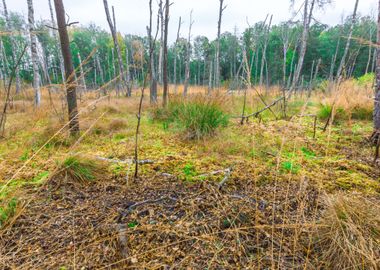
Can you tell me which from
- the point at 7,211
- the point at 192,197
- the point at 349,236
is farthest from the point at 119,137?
the point at 349,236

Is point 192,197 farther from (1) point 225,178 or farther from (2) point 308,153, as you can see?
(2) point 308,153

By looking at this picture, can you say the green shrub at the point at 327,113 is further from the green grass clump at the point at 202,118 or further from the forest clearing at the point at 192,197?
the green grass clump at the point at 202,118

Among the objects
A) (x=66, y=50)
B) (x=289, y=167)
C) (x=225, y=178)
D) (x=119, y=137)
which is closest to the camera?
(x=225, y=178)

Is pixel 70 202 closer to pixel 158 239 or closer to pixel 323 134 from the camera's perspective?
pixel 158 239

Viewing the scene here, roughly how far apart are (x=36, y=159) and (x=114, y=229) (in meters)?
1.80

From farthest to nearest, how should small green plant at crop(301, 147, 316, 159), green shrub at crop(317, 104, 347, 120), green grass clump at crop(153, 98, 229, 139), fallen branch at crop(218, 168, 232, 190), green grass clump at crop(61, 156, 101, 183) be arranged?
1. green shrub at crop(317, 104, 347, 120)
2. green grass clump at crop(153, 98, 229, 139)
3. small green plant at crop(301, 147, 316, 159)
4. green grass clump at crop(61, 156, 101, 183)
5. fallen branch at crop(218, 168, 232, 190)

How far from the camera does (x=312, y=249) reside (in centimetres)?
101

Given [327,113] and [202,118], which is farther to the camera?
[327,113]

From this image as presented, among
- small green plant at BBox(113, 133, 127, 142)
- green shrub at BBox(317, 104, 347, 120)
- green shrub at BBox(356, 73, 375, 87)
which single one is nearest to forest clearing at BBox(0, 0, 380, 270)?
small green plant at BBox(113, 133, 127, 142)

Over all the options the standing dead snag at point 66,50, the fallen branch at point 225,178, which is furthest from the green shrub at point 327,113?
the standing dead snag at point 66,50

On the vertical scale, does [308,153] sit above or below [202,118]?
below

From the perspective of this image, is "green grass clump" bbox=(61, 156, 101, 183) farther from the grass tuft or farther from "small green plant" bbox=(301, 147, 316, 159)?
"small green plant" bbox=(301, 147, 316, 159)

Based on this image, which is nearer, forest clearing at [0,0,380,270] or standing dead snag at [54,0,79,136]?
forest clearing at [0,0,380,270]

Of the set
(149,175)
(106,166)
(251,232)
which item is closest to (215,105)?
(149,175)
